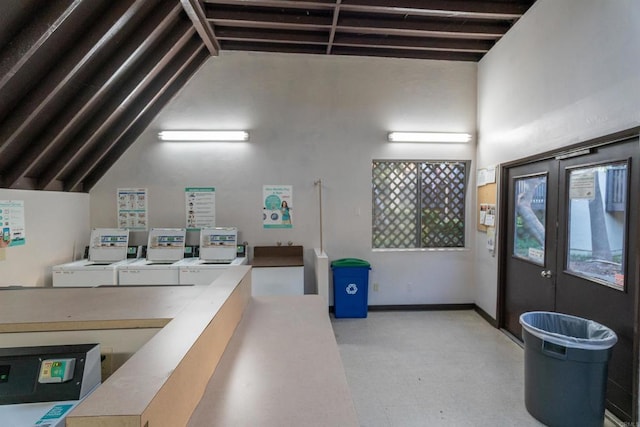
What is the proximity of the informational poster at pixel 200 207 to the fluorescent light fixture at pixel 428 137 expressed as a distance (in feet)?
8.02

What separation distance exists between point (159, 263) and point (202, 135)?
5.32 ft

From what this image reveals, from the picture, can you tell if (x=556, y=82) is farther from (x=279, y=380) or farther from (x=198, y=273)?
(x=198, y=273)

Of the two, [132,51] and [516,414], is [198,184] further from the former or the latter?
[516,414]

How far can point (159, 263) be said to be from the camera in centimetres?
365

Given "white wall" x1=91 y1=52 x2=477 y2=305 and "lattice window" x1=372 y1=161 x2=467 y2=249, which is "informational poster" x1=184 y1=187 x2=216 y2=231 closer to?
"white wall" x1=91 y1=52 x2=477 y2=305

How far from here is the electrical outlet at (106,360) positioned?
3.46 ft

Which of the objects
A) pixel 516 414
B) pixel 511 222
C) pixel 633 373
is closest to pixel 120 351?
pixel 516 414

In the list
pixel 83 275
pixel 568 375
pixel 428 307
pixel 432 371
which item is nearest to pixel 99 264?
pixel 83 275

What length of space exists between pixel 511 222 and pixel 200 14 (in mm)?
3843

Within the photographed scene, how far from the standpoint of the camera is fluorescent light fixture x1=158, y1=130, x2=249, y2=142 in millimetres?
3756

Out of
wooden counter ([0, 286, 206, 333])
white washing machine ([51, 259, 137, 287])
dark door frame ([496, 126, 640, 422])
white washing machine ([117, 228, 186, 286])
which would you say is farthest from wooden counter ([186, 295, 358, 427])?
white washing machine ([51, 259, 137, 287])

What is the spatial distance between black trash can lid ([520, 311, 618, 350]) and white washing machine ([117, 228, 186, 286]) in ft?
10.9

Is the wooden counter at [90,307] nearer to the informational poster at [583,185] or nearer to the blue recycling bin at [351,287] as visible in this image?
the blue recycling bin at [351,287]

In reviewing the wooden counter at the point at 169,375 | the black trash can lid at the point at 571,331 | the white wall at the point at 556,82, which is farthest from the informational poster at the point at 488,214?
the wooden counter at the point at 169,375
